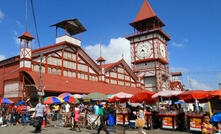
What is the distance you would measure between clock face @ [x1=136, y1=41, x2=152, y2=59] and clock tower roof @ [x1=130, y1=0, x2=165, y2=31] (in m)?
4.62

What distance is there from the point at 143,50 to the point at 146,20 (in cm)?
786

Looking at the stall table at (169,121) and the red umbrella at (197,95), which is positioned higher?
the red umbrella at (197,95)

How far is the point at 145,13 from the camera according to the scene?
50000 millimetres

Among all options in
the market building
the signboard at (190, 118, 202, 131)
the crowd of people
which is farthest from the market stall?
the market building

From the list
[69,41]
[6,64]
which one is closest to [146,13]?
[69,41]

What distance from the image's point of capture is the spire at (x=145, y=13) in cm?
4831

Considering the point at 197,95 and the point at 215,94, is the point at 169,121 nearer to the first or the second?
the point at 197,95

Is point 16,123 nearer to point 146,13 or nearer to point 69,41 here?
point 69,41

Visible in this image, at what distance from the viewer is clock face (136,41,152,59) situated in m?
46.7

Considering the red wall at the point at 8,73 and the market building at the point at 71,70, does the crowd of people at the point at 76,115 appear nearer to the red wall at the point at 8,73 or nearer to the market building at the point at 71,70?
the market building at the point at 71,70

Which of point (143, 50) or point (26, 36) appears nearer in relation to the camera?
point (26, 36)

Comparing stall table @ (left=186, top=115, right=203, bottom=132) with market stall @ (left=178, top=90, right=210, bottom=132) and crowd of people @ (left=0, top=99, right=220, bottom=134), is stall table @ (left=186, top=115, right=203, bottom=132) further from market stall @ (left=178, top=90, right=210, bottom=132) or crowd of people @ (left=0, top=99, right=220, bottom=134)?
crowd of people @ (left=0, top=99, right=220, bottom=134)

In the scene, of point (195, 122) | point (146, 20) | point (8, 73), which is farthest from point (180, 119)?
point (146, 20)

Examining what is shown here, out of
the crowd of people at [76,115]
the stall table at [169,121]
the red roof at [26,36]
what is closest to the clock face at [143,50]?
the red roof at [26,36]
